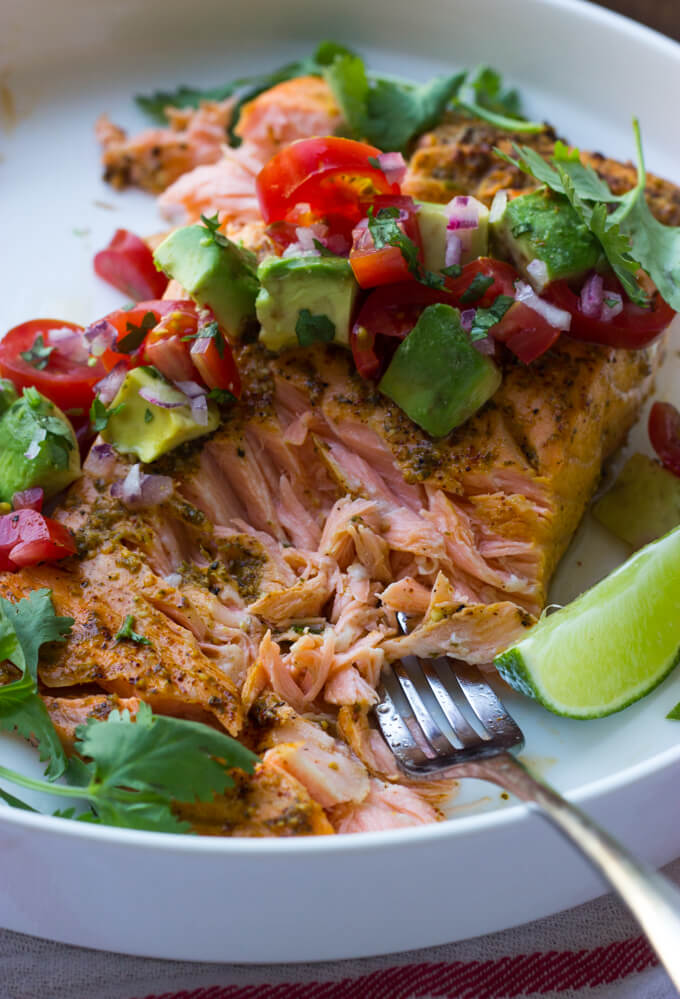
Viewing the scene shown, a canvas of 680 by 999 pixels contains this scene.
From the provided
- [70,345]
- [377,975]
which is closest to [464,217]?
[70,345]

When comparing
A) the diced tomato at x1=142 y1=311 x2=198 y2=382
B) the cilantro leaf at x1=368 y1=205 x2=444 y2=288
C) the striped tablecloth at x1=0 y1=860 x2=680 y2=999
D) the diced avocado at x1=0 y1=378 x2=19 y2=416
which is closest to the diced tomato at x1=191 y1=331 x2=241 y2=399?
the diced tomato at x1=142 y1=311 x2=198 y2=382

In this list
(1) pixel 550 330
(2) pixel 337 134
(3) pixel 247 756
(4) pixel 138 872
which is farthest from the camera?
(2) pixel 337 134

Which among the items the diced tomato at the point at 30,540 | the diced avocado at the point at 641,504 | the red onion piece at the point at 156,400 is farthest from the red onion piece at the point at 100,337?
the diced avocado at the point at 641,504

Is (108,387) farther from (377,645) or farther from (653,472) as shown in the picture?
(653,472)

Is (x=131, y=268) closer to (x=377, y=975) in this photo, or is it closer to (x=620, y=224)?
(x=620, y=224)

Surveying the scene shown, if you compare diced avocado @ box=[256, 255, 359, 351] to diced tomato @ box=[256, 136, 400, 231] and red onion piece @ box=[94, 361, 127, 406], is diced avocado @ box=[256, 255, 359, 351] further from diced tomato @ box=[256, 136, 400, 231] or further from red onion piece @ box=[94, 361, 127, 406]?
red onion piece @ box=[94, 361, 127, 406]

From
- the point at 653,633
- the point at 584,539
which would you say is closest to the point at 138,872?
the point at 653,633
